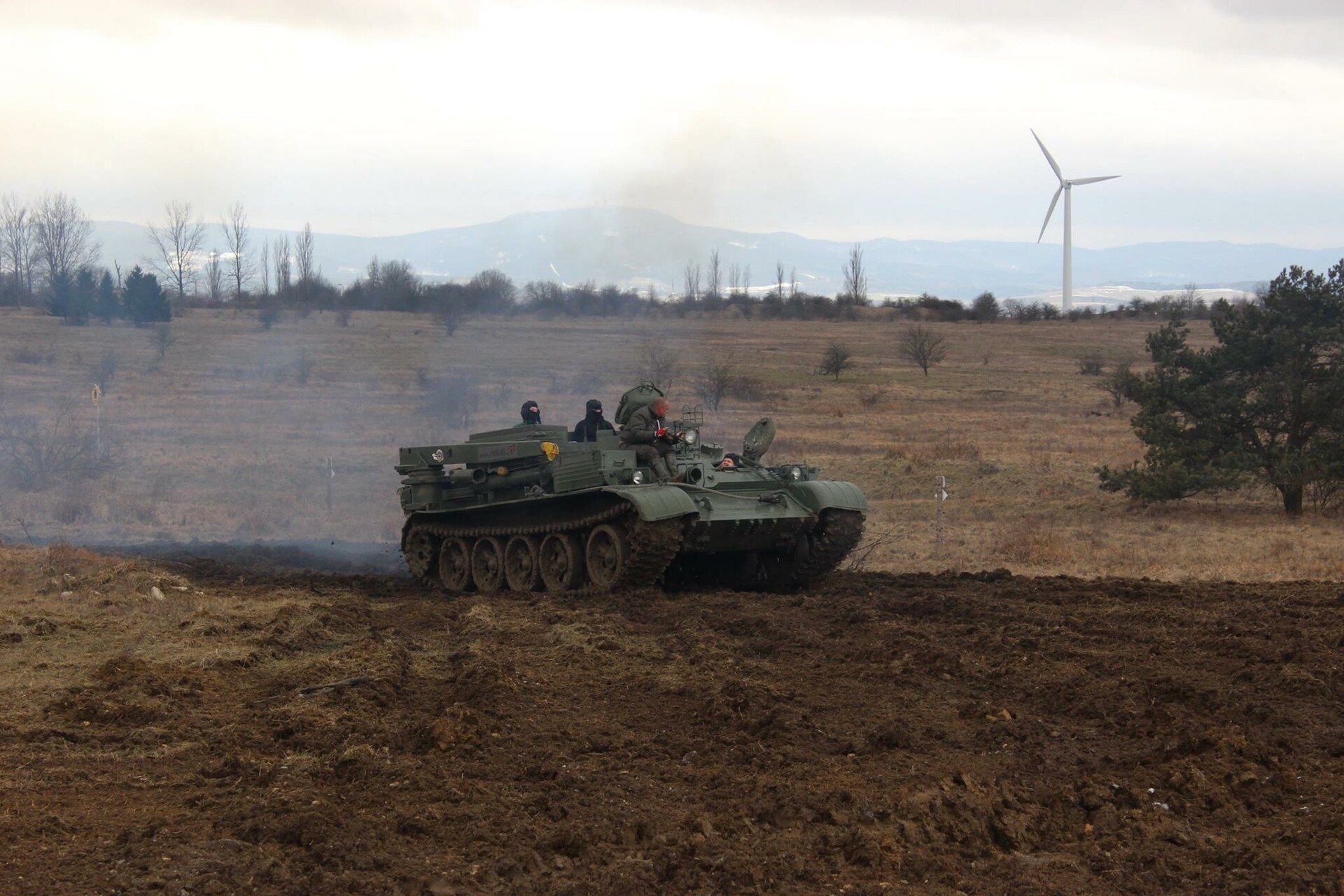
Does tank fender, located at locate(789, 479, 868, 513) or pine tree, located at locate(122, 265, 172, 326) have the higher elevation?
pine tree, located at locate(122, 265, 172, 326)

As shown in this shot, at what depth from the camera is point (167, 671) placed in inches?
457

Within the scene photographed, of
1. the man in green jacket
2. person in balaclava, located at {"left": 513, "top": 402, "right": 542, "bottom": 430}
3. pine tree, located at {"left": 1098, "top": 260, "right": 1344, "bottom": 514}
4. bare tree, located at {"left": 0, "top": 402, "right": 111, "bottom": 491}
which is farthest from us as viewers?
bare tree, located at {"left": 0, "top": 402, "right": 111, "bottom": 491}

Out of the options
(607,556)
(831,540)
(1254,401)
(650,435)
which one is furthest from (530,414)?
(1254,401)

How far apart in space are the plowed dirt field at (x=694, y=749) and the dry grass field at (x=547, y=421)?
7.29 meters

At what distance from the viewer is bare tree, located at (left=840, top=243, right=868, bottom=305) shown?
92.4 m

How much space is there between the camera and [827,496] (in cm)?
1673

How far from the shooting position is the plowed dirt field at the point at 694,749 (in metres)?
6.61

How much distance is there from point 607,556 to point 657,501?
4.40 feet

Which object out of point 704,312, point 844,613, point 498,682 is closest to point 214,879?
point 498,682

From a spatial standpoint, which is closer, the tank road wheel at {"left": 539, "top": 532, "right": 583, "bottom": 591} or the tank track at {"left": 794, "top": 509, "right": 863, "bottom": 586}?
the tank track at {"left": 794, "top": 509, "right": 863, "bottom": 586}

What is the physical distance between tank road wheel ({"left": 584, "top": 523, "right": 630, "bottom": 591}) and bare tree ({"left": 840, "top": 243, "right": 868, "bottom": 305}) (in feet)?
245

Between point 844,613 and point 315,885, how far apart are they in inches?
330

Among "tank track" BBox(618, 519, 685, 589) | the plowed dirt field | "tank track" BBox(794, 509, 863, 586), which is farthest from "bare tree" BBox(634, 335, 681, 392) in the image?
the plowed dirt field

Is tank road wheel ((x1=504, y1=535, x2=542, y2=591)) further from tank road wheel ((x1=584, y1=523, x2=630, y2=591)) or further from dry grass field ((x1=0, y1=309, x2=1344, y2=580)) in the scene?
dry grass field ((x1=0, y1=309, x2=1344, y2=580))
